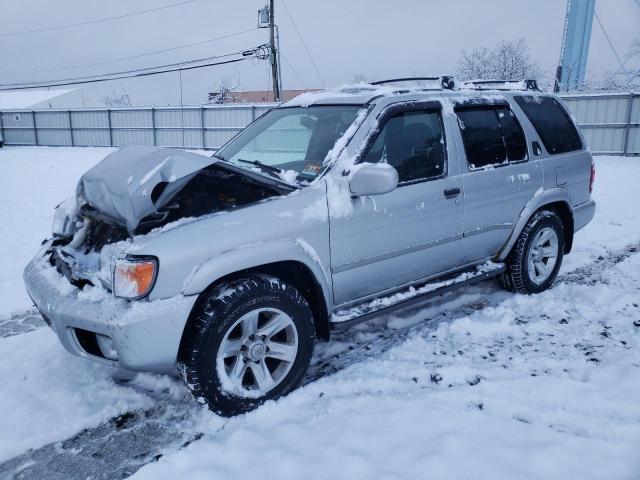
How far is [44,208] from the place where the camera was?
30.0ft

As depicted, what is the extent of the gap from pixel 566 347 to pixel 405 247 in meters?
1.38

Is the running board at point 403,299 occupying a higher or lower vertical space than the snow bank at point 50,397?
higher

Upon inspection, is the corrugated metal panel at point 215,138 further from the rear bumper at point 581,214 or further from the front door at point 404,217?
the front door at point 404,217

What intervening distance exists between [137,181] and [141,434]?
1406 millimetres

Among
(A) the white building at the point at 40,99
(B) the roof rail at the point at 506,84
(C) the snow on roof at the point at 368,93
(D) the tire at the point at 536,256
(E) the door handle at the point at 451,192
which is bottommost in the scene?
(D) the tire at the point at 536,256

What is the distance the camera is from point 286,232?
2910mm

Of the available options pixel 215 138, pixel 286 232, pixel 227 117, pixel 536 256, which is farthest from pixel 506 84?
pixel 215 138

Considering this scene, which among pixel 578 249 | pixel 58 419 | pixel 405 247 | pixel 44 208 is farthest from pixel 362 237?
pixel 44 208

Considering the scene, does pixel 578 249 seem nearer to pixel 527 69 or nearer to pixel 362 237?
pixel 362 237

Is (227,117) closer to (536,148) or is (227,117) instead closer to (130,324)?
(536,148)

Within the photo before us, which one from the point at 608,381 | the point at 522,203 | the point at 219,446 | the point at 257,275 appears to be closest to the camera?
the point at 219,446

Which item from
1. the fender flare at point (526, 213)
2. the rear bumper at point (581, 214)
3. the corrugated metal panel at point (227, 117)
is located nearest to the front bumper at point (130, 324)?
the fender flare at point (526, 213)

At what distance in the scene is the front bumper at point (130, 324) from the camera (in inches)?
98.3

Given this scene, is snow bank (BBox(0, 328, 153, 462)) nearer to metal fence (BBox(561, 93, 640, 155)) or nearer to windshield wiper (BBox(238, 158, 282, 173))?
windshield wiper (BBox(238, 158, 282, 173))
